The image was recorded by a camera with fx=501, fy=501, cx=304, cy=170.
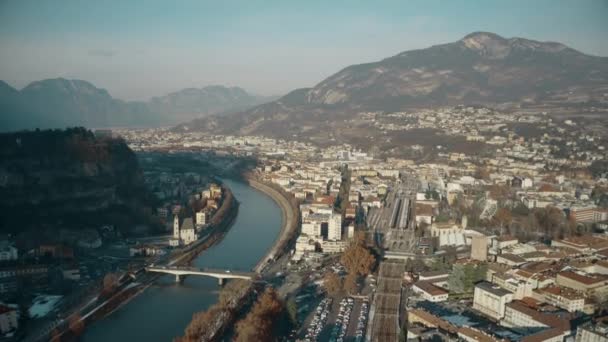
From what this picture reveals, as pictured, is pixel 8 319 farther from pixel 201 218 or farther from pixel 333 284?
pixel 201 218

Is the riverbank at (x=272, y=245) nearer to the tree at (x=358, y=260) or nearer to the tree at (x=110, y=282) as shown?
the tree at (x=358, y=260)

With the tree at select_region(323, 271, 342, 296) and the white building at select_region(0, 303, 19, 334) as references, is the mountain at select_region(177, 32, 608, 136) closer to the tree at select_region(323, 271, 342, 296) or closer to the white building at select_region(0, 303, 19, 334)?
the tree at select_region(323, 271, 342, 296)

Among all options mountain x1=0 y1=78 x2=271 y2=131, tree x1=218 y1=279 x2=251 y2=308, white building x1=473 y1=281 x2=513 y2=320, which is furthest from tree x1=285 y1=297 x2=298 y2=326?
mountain x1=0 y1=78 x2=271 y2=131

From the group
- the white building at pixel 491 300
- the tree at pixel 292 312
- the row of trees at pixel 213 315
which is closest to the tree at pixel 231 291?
the row of trees at pixel 213 315

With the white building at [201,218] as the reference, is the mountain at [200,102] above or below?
above

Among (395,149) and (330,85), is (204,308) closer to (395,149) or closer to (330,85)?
(395,149)

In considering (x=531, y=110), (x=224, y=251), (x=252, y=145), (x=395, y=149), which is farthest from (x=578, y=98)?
(x=224, y=251)
